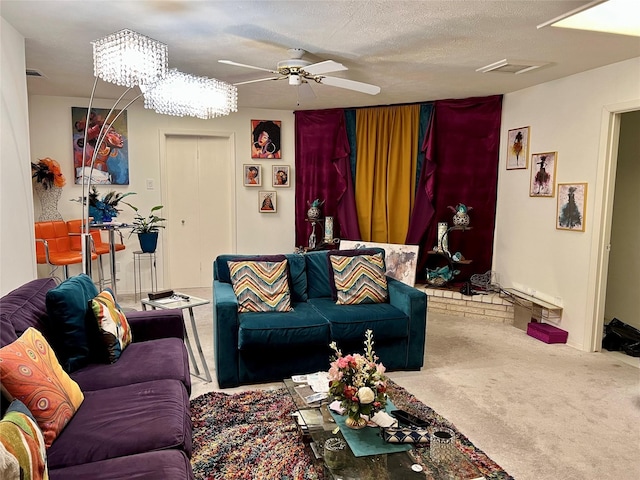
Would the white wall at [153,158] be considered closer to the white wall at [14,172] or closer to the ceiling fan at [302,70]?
the white wall at [14,172]

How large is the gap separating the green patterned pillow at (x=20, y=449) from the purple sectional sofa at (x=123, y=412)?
0.22 m

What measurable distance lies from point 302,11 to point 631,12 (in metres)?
1.91

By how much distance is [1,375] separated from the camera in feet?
5.21

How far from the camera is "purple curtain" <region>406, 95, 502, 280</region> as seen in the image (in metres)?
5.30

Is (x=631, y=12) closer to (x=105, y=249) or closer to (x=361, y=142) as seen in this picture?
(x=361, y=142)

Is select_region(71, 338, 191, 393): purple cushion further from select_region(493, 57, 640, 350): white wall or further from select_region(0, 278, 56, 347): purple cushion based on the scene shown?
select_region(493, 57, 640, 350): white wall

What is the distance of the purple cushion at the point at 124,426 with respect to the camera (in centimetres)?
162

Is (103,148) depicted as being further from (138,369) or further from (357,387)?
(357,387)

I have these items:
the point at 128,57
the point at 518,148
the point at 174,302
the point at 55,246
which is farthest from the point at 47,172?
the point at 518,148

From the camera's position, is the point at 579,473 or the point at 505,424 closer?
the point at 579,473

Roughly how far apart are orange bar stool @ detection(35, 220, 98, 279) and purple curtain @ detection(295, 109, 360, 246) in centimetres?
278

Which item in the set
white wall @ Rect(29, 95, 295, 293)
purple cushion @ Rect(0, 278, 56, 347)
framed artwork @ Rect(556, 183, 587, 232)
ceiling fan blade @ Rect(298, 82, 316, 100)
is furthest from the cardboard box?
purple cushion @ Rect(0, 278, 56, 347)

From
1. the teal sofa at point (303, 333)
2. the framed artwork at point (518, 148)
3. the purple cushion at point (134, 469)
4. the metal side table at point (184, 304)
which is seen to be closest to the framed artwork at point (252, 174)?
the teal sofa at point (303, 333)

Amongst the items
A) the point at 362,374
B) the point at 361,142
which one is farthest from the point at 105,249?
the point at 362,374
